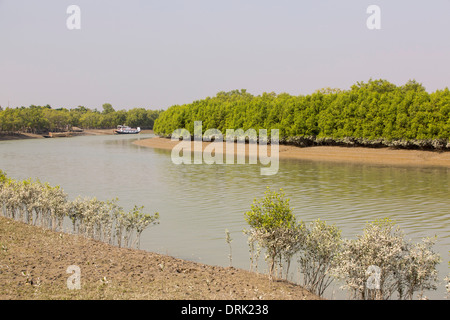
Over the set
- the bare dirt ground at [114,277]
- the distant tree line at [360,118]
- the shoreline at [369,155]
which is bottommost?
the bare dirt ground at [114,277]

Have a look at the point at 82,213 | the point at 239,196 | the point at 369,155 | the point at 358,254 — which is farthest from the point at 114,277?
the point at 369,155

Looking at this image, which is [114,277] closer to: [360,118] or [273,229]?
[273,229]

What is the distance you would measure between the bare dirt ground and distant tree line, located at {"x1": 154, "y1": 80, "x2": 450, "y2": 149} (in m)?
60.6

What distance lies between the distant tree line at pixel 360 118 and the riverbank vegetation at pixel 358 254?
58611 millimetres

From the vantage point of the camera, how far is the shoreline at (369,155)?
2569 inches

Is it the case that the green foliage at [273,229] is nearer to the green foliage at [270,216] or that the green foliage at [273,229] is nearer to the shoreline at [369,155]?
the green foliage at [270,216]

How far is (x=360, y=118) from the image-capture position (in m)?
78.5

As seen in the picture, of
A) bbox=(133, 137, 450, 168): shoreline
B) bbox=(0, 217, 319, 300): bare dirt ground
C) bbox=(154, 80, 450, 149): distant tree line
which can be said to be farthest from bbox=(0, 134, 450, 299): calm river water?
bbox=(154, 80, 450, 149): distant tree line

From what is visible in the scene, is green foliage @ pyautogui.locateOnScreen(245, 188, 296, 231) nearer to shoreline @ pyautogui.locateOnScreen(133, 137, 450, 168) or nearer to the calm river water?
the calm river water

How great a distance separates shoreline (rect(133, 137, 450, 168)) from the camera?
214ft

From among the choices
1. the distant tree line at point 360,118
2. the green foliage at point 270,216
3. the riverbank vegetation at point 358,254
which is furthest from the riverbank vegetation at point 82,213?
the distant tree line at point 360,118
